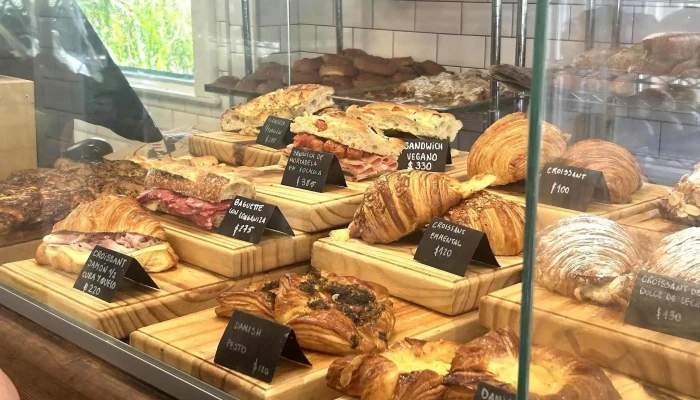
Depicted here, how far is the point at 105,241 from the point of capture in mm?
1770

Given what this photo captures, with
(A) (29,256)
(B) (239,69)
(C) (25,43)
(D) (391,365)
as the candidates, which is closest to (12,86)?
(C) (25,43)

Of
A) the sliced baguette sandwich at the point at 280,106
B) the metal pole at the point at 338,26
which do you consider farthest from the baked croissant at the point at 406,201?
the metal pole at the point at 338,26

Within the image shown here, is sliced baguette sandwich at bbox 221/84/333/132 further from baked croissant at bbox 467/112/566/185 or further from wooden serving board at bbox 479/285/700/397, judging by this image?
wooden serving board at bbox 479/285/700/397

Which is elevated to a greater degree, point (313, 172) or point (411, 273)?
point (313, 172)

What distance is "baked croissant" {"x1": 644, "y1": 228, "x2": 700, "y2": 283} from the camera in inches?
36.7

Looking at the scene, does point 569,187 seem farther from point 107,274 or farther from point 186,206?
point 186,206

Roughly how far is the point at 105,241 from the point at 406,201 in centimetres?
64

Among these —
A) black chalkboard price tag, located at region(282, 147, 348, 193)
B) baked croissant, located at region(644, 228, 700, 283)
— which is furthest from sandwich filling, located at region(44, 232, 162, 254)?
baked croissant, located at region(644, 228, 700, 283)

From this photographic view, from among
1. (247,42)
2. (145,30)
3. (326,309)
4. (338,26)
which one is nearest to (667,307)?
(326,309)

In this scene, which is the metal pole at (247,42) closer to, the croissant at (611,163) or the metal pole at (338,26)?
the metal pole at (338,26)

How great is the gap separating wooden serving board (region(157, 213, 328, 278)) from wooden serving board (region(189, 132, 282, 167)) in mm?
560

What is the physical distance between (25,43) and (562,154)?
1863mm

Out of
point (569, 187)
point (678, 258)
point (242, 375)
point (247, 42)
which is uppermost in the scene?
point (247, 42)

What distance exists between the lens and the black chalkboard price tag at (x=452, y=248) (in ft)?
4.98
